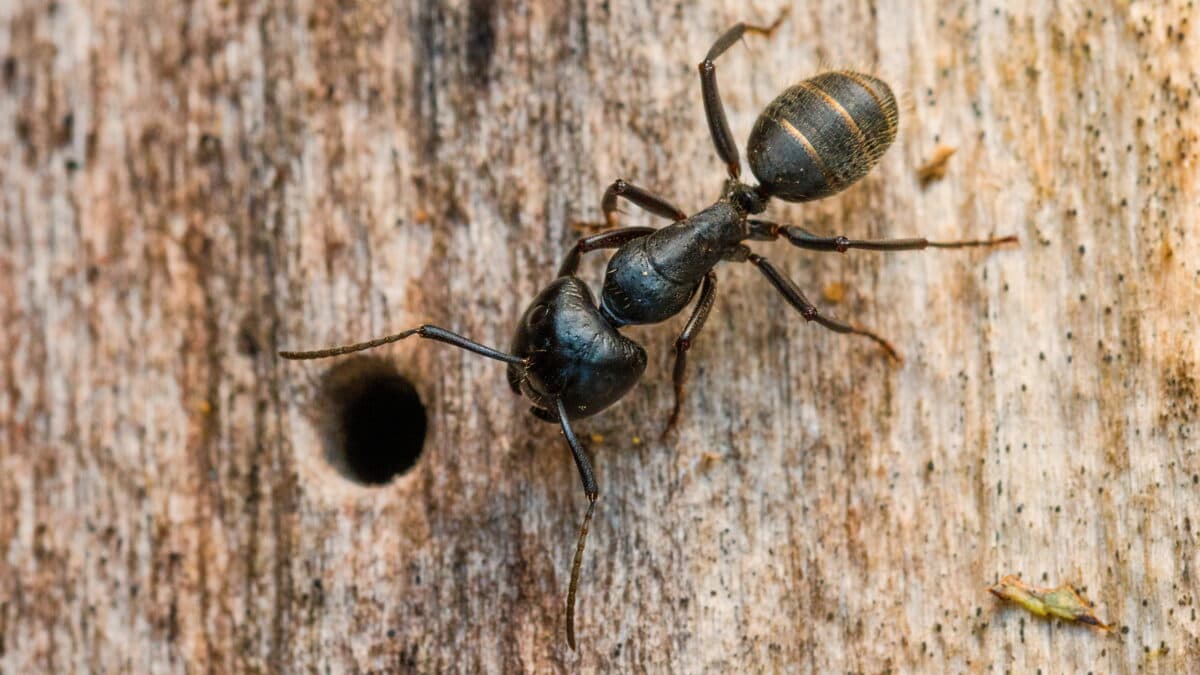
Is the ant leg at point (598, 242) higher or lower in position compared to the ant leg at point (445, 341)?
higher

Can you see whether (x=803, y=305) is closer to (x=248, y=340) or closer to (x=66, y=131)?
(x=248, y=340)

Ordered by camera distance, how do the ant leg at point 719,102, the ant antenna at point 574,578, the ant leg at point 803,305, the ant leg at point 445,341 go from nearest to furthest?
the ant antenna at point 574,578 → the ant leg at point 445,341 → the ant leg at point 803,305 → the ant leg at point 719,102

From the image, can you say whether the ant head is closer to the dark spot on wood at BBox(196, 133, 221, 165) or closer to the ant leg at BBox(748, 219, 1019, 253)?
the ant leg at BBox(748, 219, 1019, 253)

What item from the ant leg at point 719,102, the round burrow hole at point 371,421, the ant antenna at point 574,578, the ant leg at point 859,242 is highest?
the ant leg at point 719,102

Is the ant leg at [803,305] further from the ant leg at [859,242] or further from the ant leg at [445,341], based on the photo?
the ant leg at [445,341]

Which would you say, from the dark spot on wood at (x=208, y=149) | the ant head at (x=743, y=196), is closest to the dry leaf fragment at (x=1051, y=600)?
the ant head at (x=743, y=196)

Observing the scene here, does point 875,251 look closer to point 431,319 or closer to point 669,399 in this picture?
point 669,399

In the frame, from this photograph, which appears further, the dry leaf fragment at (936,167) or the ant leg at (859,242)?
the dry leaf fragment at (936,167)
